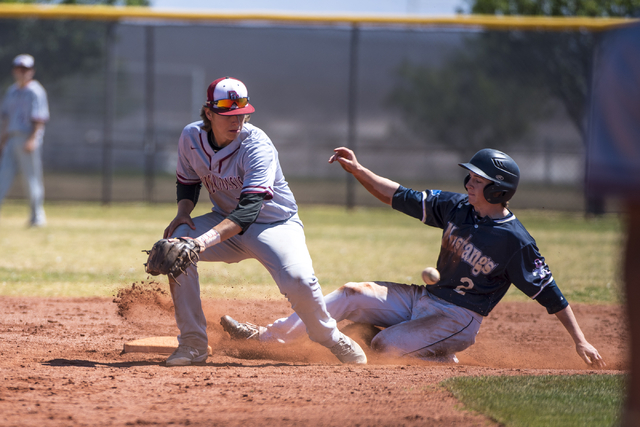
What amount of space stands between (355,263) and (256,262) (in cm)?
119

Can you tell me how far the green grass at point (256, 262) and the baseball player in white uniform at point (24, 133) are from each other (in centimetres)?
63

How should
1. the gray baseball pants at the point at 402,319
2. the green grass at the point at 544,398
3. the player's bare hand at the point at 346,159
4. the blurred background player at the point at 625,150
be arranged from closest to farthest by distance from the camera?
1. the blurred background player at the point at 625,150
2. the green grass at the point at 544,398
3. the gray baseball pants at the point at 402,319
4. the player's bare hand at the point at 346,159

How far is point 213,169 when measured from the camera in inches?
159

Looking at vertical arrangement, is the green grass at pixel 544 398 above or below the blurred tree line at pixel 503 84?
below

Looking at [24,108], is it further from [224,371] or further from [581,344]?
[581,344]

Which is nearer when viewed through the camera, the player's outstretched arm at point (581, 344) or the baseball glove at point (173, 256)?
the baseball glove at point (173, 256)

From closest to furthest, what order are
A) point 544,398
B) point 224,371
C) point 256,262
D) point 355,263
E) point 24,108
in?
point 544,398 < point 224,371 < point 355,263 < point 256,262 < point 24,108

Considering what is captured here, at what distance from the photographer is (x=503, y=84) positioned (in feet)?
47.9

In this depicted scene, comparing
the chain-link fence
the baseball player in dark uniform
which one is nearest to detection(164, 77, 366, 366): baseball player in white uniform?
the baseball player in dark uniform

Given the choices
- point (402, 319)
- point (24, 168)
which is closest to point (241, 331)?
point (402, 319)

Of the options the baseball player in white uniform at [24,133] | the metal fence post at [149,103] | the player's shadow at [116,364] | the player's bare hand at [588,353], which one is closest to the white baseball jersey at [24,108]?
the baseball player in white uniform at [24,133]

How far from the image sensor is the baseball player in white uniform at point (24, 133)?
1005 centimetres

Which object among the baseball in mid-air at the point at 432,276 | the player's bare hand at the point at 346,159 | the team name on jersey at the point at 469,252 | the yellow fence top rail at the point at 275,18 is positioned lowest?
the baseball in mid-air at the point at 432,276

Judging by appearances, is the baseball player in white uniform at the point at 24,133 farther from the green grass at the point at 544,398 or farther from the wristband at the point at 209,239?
the green grass at the point at 544,398
